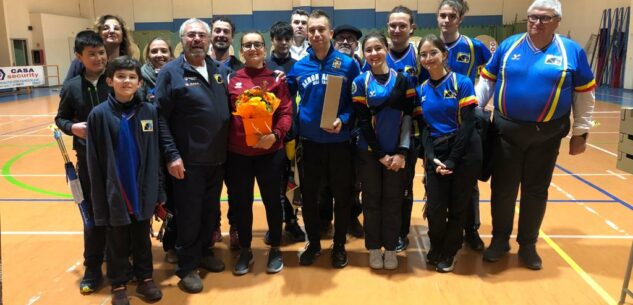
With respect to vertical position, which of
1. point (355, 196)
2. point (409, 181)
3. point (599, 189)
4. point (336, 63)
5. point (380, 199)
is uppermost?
point (336, 63)

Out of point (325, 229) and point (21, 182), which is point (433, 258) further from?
point (21, 182)

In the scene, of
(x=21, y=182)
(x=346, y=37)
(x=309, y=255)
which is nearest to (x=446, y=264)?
(x=309, y=255)

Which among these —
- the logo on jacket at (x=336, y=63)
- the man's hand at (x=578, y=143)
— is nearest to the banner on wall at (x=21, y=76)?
the logo on jacket at (x=336, y=63)

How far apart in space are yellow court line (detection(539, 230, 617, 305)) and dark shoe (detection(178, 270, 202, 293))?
2.60 metres

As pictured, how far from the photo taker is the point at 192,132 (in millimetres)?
2889

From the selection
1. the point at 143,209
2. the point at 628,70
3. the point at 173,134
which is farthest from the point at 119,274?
the point at 628,70

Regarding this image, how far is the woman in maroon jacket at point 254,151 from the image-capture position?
2.97 m

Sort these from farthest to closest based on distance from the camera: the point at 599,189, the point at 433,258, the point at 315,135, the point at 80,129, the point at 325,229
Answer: the point at 599,189, the point at 325,229, the point at 433,258, the point at 315,135, the point at 80,129

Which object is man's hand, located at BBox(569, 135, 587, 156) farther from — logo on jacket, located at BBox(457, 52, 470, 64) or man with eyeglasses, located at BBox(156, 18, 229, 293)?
man with eyeglasses, located at BBox(156, 18, 229, 293)

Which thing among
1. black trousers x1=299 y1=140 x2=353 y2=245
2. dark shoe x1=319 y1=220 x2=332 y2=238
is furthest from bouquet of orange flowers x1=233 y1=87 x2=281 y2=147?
dark shoe x1=319 y1=220 x2=332 y2=238

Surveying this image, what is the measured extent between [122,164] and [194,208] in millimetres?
563

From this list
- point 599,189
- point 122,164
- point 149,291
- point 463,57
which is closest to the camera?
point 122,164

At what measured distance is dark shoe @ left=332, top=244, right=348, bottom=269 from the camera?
10.8 ft

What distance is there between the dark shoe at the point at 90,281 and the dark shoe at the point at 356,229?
2.02 metres
